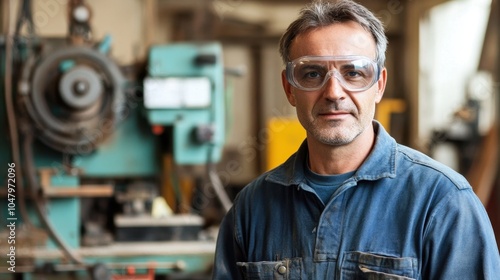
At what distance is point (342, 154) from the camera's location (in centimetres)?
131

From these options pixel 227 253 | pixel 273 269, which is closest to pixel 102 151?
pixel 227 253

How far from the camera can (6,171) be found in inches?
108

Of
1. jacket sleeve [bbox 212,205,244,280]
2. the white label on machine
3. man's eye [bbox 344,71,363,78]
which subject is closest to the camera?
man's eye [bbox 344,71,363,78]

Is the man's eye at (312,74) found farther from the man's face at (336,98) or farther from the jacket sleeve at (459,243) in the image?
the jacket sleeve at (459,243)

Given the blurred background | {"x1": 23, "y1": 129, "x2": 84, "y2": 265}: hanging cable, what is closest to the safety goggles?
the blurred background

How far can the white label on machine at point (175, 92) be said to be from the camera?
273 cm

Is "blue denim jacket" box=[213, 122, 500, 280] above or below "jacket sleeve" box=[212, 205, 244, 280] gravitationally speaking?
above

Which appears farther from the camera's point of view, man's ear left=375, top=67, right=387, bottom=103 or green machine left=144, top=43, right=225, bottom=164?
green machine left=144, top=43, right=225, bottom=164

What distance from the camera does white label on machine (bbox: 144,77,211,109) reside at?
2727mm

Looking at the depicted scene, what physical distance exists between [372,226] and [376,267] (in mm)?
68

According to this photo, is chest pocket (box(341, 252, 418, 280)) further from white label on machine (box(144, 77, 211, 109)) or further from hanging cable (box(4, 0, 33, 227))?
hanging cable (box(4, 0, 33, 227))

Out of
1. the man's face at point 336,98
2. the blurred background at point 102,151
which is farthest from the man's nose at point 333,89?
the blurred background at point 102,151

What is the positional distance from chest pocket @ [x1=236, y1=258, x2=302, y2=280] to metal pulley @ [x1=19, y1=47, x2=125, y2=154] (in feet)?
4.69

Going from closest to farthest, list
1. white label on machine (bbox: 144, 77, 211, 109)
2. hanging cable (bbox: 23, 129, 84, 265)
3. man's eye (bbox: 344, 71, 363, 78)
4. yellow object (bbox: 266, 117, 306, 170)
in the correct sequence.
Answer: man's eye (bbox: 344, 71, 363, 78) → hanging cable (bbox: 23, 129, 84, 265) → white label on machine (bbox: 144, 77, 211, 109) → yellow object (bbox: 266, 117, 306, 170)
